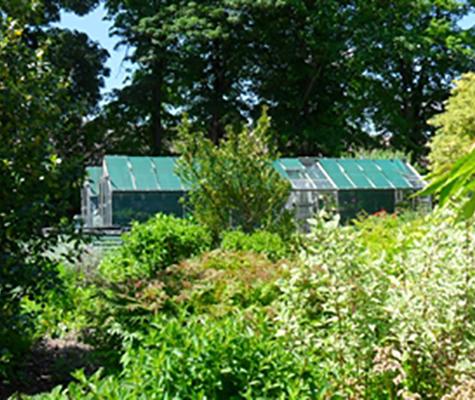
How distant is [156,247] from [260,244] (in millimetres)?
1544

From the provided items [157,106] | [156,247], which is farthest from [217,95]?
[156,247]

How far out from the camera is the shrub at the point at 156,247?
8.67 metres

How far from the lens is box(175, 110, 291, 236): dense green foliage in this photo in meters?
10.9

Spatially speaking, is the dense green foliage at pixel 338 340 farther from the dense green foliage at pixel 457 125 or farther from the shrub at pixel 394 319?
the dense green foliage at pixel 457 125

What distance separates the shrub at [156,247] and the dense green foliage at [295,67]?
1632 cm

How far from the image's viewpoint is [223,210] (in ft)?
36.4

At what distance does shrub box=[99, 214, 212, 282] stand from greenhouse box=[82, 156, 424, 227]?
7190 millimetres

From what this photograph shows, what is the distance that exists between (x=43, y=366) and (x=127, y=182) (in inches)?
478

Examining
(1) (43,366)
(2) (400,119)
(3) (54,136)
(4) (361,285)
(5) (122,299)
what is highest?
(2) (400,119)

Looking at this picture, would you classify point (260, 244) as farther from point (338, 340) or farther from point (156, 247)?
point (338, 340)

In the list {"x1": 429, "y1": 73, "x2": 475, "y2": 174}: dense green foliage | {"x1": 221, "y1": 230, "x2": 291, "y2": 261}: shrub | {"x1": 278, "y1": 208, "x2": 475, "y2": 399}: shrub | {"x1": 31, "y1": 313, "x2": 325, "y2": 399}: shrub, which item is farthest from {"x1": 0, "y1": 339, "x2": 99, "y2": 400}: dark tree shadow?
{"x1": 429, "y1": 73, "x2": 475, "y2": 174}: dense green foliage

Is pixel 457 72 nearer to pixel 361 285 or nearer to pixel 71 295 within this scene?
pixel 71 295

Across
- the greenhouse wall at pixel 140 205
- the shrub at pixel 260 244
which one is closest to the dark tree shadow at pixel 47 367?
the shrub at pixel 260 244

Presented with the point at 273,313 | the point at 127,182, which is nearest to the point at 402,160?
the point at 127,182
